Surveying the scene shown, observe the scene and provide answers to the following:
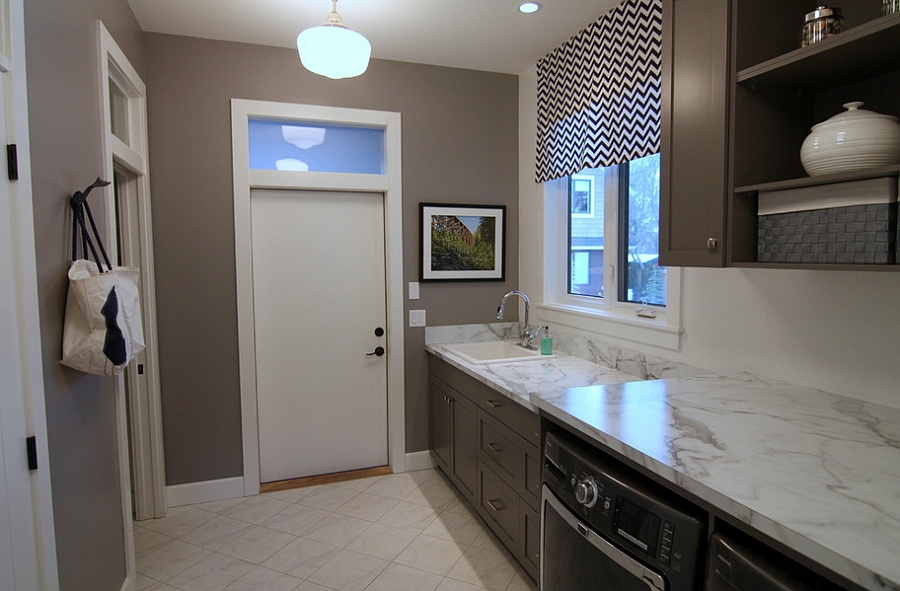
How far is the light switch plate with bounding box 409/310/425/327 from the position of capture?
3408 mm

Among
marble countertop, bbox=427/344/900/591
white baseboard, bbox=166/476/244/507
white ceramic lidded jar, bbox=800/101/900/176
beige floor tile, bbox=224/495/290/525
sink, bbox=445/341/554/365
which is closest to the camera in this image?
marble countertop, bbox=427/344/900/591

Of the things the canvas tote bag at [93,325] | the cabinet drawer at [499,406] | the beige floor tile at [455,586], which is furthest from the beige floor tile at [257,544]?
the canvas tote bag at [93,325]

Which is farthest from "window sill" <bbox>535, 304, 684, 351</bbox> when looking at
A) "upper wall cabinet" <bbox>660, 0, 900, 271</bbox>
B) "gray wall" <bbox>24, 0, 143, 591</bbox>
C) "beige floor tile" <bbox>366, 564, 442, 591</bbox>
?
"gray wall" <bbox>24, 0, 143, 591</bbox>

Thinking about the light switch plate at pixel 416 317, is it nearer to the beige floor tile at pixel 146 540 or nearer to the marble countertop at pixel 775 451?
the marble countertop at pixel 775 451

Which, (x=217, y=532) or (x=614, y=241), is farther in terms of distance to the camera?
(x=614, y=241)

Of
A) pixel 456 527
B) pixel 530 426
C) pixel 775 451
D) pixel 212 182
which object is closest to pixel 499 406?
pixel 530 426

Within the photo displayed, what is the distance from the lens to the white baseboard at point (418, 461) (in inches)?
136

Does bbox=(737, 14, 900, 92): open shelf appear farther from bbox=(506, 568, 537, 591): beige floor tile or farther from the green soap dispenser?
bbox=(506, 568, 537, 591): beige floor tile

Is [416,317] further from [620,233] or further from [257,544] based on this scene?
[257,544]

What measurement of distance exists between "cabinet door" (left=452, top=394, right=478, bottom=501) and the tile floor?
0.60ft

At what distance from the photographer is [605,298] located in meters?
2.91

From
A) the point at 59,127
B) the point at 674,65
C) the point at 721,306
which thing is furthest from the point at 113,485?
the point at 674,65

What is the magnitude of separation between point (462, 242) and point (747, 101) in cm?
205

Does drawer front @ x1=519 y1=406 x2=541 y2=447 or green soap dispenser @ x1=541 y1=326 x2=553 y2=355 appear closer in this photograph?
drawer front @ x1=519 y1=406 x2=541 y2=447
